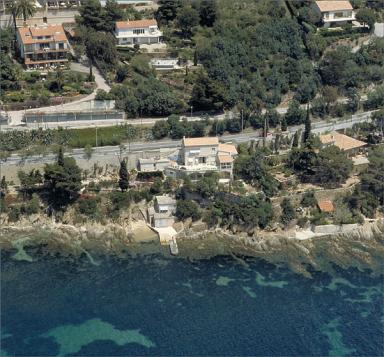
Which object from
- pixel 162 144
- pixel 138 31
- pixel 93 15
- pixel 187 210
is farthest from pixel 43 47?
pixel 187 210

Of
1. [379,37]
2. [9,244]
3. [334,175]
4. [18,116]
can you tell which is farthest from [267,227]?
→ [379,37]

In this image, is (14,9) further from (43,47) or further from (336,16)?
(336,16)

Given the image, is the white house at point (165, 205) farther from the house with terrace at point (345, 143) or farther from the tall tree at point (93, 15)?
the tall tree at point (93, 15)

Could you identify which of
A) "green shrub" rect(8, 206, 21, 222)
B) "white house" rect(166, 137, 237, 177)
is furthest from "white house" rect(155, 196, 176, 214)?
"green shrub" rect(8, 206, 21, 222)

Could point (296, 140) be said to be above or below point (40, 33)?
below

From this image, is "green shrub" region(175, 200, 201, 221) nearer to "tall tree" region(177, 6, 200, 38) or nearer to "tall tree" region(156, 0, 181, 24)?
"tall tree" region(177, 6, 200, 38)

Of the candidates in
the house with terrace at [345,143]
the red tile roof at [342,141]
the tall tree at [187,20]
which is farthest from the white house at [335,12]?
the house with terrace at [345,143]

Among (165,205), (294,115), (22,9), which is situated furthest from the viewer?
(22,9)
